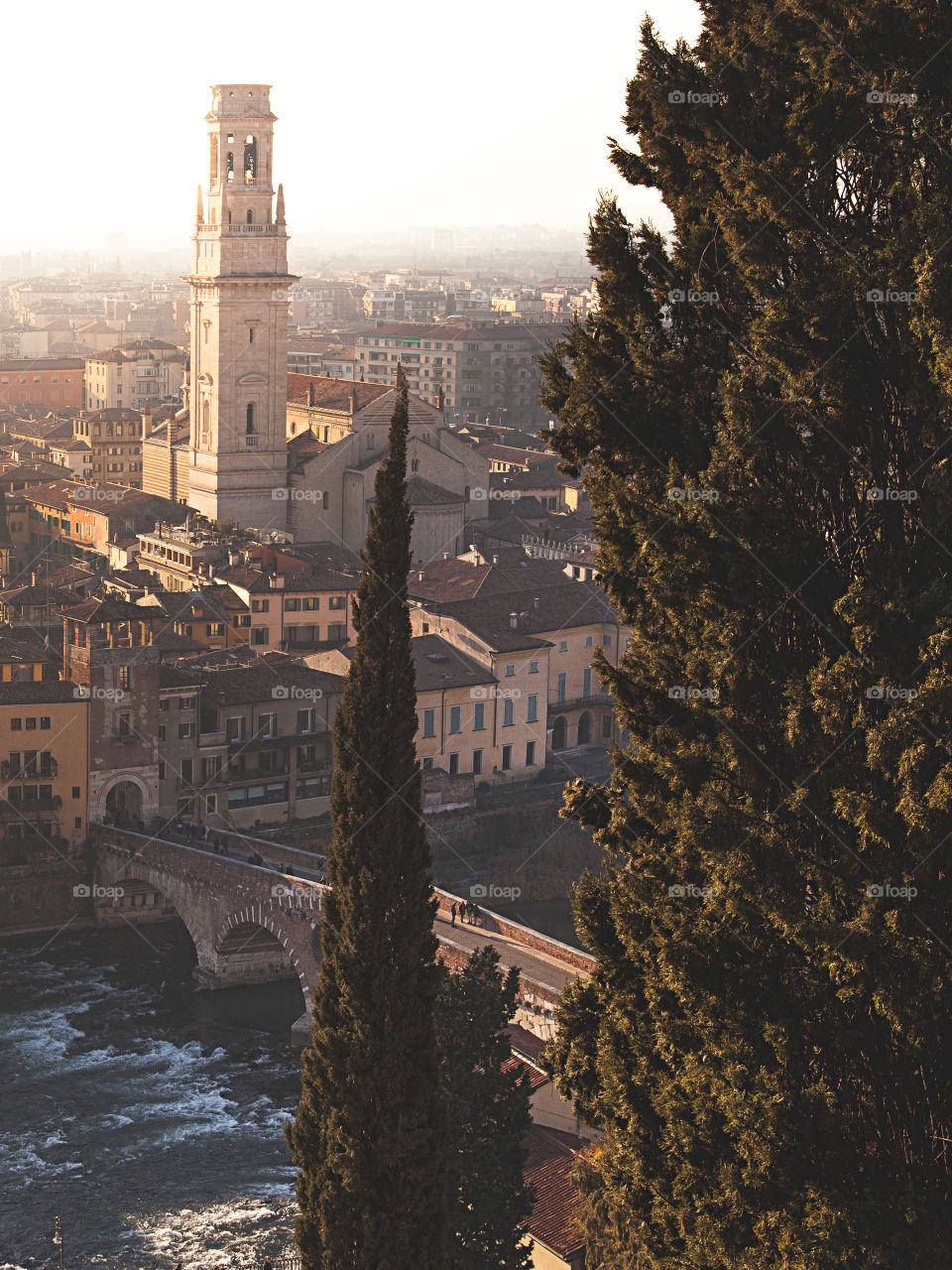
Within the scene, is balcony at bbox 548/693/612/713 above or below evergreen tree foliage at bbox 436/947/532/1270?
below

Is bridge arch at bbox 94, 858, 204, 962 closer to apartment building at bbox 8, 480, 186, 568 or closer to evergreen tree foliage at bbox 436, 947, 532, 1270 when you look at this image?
evergreen tree foliage at bbox 436, 947, 532, 1270

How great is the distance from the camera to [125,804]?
98.8ft

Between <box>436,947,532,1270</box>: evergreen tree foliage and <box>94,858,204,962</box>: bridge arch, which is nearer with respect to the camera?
<box>436,947,532,1270</box>: evergreen tree foliage

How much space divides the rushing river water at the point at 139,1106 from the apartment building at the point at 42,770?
5.16ft

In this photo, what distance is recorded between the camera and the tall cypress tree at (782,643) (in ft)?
21.0

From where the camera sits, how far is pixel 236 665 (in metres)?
31.8

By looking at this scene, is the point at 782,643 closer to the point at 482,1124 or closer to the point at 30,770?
the point at 482,1124

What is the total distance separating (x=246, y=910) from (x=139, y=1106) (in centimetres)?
403

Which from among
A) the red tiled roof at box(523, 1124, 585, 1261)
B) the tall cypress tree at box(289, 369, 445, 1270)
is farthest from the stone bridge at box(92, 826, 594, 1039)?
the tall cypress tree at box(289, 369, 445, 1270)

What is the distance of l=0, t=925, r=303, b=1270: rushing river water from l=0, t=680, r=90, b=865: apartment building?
5.16 feet

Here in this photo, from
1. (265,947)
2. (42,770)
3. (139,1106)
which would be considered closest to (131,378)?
(42,770)

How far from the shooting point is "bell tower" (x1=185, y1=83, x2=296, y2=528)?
42406mm

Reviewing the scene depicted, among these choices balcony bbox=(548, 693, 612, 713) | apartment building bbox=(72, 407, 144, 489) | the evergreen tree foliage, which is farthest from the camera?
apartment building bbox=(72, 407, 144, 489)

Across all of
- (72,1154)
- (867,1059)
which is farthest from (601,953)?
(72,1154)
